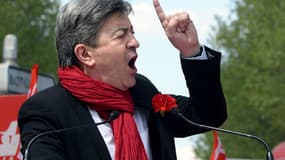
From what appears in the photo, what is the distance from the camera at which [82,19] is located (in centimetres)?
452

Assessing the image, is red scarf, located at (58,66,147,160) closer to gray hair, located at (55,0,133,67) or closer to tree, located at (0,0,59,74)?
gray hair, located at (55,0,133,67)

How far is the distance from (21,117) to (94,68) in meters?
0.32

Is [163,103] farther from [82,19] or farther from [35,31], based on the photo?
[35,31]

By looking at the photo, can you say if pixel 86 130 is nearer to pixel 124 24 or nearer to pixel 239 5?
pixel 124 24

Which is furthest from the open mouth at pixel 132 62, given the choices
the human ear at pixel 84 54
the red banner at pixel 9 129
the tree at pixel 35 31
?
the tree at pixel 35 31

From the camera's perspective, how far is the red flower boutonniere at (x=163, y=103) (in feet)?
15.0

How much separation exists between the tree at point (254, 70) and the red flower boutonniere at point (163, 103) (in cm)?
3091

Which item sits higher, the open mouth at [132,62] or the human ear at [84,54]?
the human ear at [84,54]

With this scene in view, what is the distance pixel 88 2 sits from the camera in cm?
451

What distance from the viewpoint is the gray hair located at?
450cm

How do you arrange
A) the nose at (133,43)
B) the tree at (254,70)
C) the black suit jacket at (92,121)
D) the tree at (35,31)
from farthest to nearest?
the tree at (35,31), the tree at (254,70), the nose at (133,43), the black suit jacket at (92,121)

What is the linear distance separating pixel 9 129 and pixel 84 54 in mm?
5625

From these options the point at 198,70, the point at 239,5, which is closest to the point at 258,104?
the point at 239,5

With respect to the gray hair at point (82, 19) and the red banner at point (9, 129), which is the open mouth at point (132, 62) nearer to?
the gray hair at point (82, 19)
